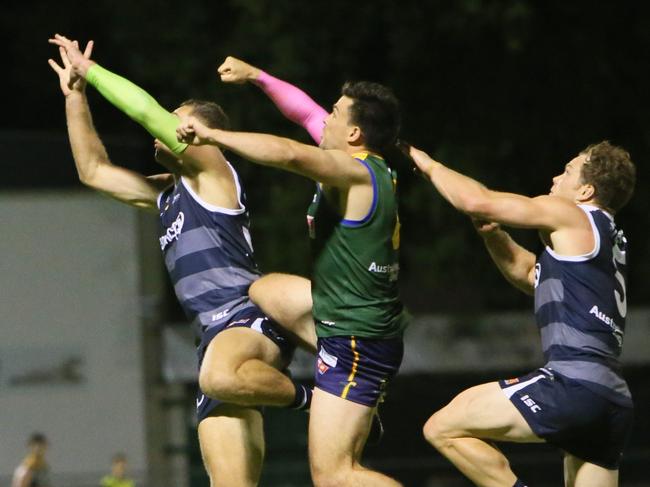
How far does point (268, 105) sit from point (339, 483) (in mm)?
12273

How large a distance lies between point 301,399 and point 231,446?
42cm

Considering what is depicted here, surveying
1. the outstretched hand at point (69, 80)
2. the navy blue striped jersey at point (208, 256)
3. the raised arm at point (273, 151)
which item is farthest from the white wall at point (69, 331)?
the raised arm at point (273, 151)

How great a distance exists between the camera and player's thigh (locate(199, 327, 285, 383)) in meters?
6.16

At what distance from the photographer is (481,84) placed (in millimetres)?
17047

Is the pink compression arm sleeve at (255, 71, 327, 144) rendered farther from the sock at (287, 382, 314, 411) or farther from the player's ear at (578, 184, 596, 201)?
the player's ear at (578, 184, 596, 201)

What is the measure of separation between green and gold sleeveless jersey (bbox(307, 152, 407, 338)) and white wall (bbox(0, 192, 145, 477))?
8.74 metres

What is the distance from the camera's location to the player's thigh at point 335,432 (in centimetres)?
590

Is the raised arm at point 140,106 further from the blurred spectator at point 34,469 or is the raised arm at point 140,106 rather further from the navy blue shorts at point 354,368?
the blurred spectator at point 34,469

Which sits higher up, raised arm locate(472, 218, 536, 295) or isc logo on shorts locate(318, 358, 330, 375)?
raised arm locate(472, 218, 536, 295)

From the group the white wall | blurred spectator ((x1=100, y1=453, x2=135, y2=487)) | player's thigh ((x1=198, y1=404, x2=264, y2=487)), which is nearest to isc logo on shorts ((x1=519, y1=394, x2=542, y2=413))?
player's thigh ((x1=198, y1=404, x2=264, y2=487))

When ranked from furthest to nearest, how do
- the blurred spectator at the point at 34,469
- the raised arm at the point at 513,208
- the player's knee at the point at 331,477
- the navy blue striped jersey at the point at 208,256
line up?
1. the blurred spectator at the point at 34,469
2. the navy blue striped jersey at the point at 208,256
3. the player's knee at the point at 331,477
4. the raised arm at the point at 513,208

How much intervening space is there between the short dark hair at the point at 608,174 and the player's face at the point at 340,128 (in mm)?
1073

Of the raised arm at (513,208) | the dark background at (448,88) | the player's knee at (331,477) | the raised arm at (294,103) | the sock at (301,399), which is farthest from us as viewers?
the dark background at (448,88)

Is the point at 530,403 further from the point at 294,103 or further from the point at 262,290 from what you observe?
the point at 294,103
